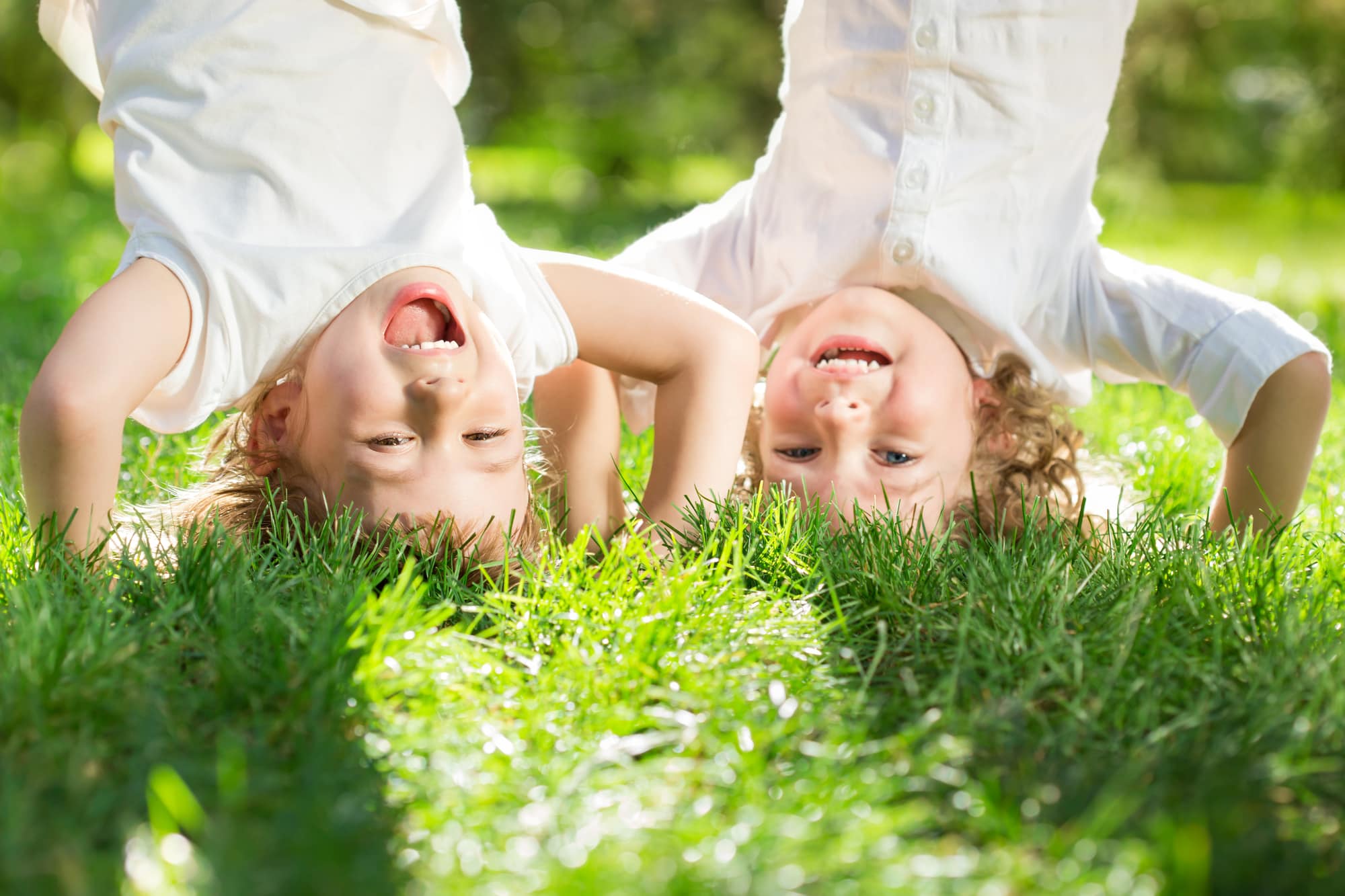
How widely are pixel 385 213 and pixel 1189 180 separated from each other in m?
19.4

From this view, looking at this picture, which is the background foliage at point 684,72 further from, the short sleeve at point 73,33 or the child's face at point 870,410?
the short sleeve at point 73,33

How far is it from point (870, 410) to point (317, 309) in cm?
120

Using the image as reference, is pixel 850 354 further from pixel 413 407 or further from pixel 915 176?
pixel 413 407

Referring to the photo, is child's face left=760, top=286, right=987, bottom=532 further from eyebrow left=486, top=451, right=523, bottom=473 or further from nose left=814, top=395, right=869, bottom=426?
eyebrow left=486, top=451, right=523, bottom=473

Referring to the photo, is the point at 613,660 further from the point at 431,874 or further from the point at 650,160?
the point at 650,160

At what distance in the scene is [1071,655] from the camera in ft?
6.07

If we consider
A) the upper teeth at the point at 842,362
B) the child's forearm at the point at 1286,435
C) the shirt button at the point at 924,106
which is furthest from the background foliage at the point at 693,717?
the shirt button at the point at 924,106

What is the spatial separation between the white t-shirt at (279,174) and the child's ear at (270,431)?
7cm

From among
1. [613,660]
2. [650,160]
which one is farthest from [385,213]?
[650,160]

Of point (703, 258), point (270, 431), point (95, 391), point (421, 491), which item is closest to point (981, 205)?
point (703, 258)

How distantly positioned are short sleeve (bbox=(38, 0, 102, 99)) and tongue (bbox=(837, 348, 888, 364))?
65.5 inches

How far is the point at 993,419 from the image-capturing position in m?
3.18

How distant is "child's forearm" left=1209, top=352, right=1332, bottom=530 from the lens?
2883mm

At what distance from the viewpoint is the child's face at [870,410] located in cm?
282
